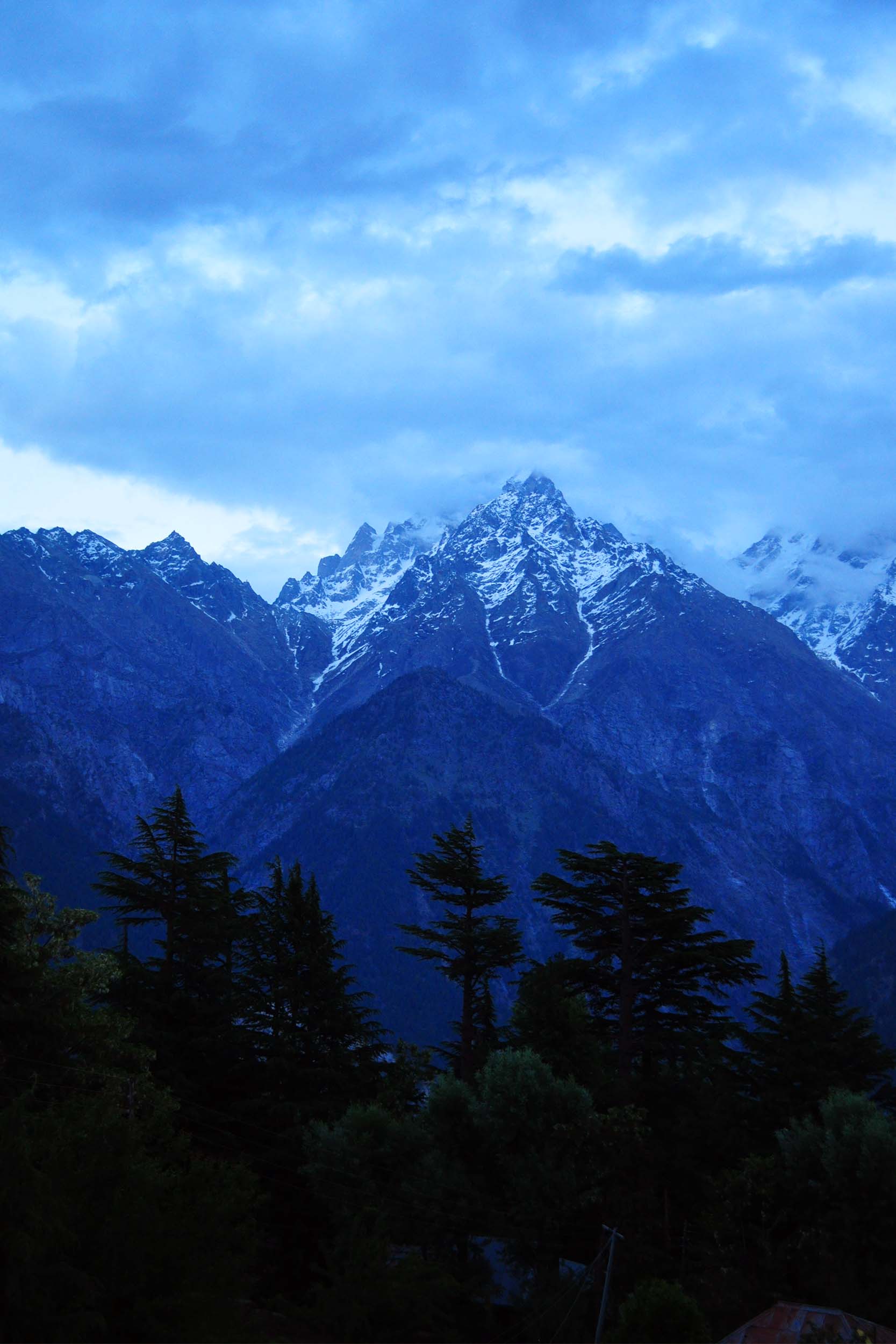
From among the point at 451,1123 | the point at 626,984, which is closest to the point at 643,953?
the point at 626,984

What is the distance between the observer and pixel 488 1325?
4153cm

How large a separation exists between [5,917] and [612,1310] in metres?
25.6

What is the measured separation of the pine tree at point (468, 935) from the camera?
51875 millimetres

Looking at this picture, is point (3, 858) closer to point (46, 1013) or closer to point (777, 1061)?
point (46, 1013)

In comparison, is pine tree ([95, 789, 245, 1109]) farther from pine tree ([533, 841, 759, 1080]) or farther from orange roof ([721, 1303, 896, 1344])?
orange roof ([721, 1303, 896, 1344])

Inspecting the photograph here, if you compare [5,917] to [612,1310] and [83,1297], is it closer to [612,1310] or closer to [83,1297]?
[83,1297]

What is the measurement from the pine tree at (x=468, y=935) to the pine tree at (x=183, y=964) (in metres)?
9.85

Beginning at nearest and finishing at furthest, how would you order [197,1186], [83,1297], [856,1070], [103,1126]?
1. [83,1297]
2. [103,1126]
3. [197,1186]
4. [856,1070]

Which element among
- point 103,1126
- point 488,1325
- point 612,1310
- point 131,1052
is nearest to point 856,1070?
point 612,1310

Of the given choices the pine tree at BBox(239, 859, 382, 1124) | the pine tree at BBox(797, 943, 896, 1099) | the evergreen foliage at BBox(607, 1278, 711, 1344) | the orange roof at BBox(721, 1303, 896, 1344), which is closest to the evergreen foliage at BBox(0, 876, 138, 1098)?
the pine tree at BBox(239, 859, 382, 1124)

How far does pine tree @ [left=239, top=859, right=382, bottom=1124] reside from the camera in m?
52.9

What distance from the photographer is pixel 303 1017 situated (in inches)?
2143

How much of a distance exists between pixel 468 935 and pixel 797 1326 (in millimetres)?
21077

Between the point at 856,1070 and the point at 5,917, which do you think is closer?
the point at 5,917
